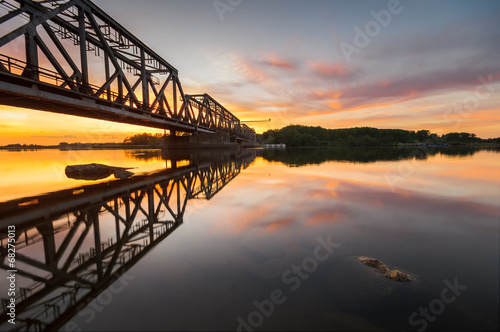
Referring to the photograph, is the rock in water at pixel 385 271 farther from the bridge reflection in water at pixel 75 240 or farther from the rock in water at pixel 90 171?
the rock in water at pixel 90 171

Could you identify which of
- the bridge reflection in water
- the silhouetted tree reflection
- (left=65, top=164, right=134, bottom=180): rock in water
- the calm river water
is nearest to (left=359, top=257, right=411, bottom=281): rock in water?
the calm river water

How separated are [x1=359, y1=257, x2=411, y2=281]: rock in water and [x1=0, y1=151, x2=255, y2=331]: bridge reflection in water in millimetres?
5575

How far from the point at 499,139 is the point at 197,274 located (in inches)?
11470

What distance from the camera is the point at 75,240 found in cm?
657

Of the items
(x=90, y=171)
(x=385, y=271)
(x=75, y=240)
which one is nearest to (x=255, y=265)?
(x=385, y=271)

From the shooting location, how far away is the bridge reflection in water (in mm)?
3971

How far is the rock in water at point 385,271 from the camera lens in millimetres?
4301

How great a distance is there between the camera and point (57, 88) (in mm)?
16797

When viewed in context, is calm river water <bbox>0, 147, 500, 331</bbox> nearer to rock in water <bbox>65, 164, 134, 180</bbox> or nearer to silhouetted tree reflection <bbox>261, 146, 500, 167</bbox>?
rock in water <bbox>65, 164, 134, 180</bbox>

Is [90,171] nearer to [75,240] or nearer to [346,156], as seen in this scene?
[75,240]

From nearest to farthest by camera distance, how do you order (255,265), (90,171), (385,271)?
(385,271) → (255,265) → (90,171)

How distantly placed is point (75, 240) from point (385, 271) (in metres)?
8.42

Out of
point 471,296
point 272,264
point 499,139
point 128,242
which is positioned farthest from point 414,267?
point 499,139

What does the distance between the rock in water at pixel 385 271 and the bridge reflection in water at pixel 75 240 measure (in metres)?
5.57
